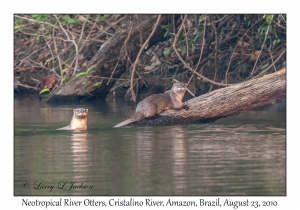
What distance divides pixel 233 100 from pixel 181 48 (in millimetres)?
4406

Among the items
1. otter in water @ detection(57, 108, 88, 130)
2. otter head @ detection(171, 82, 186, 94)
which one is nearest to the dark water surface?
otter in water @ detection(57, 108, 88, 130)

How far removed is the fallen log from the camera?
9852 mm

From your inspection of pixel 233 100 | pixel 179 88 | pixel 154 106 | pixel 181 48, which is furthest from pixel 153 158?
pixel 181 48

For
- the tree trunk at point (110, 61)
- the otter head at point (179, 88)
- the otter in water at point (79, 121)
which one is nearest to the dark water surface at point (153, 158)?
the otter in water at point (79, 121)

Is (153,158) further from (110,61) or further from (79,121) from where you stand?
(110,61)

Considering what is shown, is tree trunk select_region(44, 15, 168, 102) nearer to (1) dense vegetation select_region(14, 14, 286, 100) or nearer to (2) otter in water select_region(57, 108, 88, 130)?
(1) dense vegetation select_region(14, 14, 286, 100)

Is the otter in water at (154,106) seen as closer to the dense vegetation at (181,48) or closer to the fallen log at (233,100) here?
the fallen log at (233,100)

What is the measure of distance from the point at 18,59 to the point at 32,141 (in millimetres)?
8668

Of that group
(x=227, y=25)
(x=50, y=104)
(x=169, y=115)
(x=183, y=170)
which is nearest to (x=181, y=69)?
(x=227, y=25)

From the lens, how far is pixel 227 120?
10.7m

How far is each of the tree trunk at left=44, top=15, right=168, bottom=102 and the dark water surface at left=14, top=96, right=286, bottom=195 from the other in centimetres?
251

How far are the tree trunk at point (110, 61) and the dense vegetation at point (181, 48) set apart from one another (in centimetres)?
3

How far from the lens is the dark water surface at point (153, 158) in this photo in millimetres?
6023
